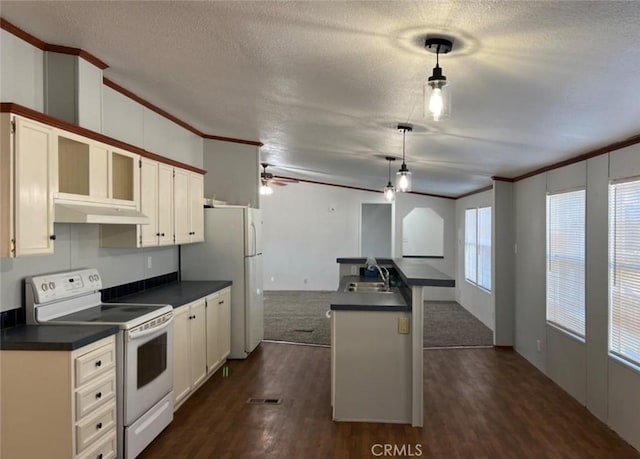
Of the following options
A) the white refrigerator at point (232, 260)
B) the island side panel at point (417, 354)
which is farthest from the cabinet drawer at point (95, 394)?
the white refrigerator at point (232, 260)

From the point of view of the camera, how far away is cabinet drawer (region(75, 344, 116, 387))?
2.38 m

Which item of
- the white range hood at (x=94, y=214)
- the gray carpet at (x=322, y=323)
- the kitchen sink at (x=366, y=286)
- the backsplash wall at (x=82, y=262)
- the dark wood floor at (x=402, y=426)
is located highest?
the white range hood at (x=94, y=214)

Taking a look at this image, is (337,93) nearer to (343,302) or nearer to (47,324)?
(343,302)

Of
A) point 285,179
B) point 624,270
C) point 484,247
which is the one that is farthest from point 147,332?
point 285,179

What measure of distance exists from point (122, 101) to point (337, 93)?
1945 mm

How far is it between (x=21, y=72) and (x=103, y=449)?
232 centimetres

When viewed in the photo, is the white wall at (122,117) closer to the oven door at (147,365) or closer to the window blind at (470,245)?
the oven door at (147,365)

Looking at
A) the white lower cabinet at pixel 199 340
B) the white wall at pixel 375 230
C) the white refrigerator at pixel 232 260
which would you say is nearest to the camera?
the white lower cabinet at pixel 199 340

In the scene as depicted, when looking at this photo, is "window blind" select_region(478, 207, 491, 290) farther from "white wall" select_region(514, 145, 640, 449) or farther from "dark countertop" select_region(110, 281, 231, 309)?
"dark countertop" select_region(110, 281, 231, 309)

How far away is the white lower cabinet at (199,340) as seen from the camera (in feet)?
12.1

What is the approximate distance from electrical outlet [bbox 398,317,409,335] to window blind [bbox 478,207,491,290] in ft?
13.1

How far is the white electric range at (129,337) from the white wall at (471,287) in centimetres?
436

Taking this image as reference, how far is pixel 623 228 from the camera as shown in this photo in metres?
3.31

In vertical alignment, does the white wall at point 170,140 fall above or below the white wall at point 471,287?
above
